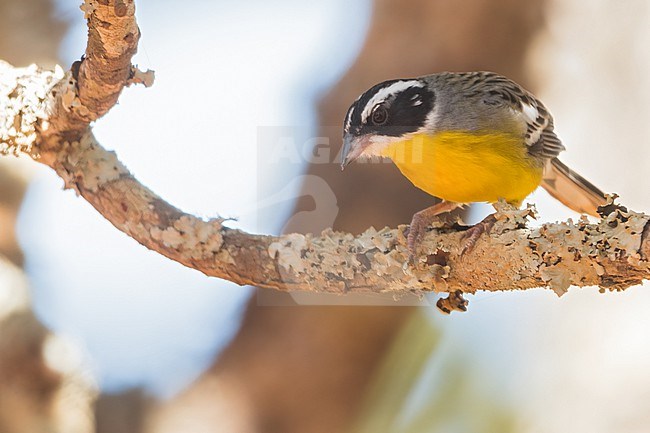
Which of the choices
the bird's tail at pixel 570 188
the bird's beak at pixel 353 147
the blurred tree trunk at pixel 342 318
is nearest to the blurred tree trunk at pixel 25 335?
the blurred tree trunk at pixel 342 318

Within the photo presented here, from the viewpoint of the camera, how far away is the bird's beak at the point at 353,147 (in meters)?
2.46

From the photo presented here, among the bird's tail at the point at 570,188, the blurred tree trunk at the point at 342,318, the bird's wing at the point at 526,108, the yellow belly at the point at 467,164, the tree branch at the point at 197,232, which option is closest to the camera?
the tree branch at the point at 197,232

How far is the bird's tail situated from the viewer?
279cm

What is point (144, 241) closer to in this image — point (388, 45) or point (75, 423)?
point (75, 423)

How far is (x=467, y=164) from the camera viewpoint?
241cm

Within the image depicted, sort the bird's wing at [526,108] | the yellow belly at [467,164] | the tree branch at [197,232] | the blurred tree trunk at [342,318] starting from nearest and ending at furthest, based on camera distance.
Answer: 1. the tree branch at [197,232]
2. the yellow belly at [467,164]
3. the bird's wing at [526,108]
4. the blurred tree trunk at [342,318]

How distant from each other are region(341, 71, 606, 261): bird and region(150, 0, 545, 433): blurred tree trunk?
20.4 inches

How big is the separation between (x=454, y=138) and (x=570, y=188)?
0.67 m

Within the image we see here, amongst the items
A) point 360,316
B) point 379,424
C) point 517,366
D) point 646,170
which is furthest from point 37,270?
point 646,170

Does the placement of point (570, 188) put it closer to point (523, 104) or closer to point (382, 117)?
point (523, 104)

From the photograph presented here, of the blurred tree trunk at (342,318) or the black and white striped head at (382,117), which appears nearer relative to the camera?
the black and white striped head at (382,117)

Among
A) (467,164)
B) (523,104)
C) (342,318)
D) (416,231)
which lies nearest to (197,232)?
(416,231)

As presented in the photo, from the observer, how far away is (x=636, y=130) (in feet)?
12.6

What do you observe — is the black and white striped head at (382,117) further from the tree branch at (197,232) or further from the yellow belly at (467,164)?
the tree branch at (197,232)
